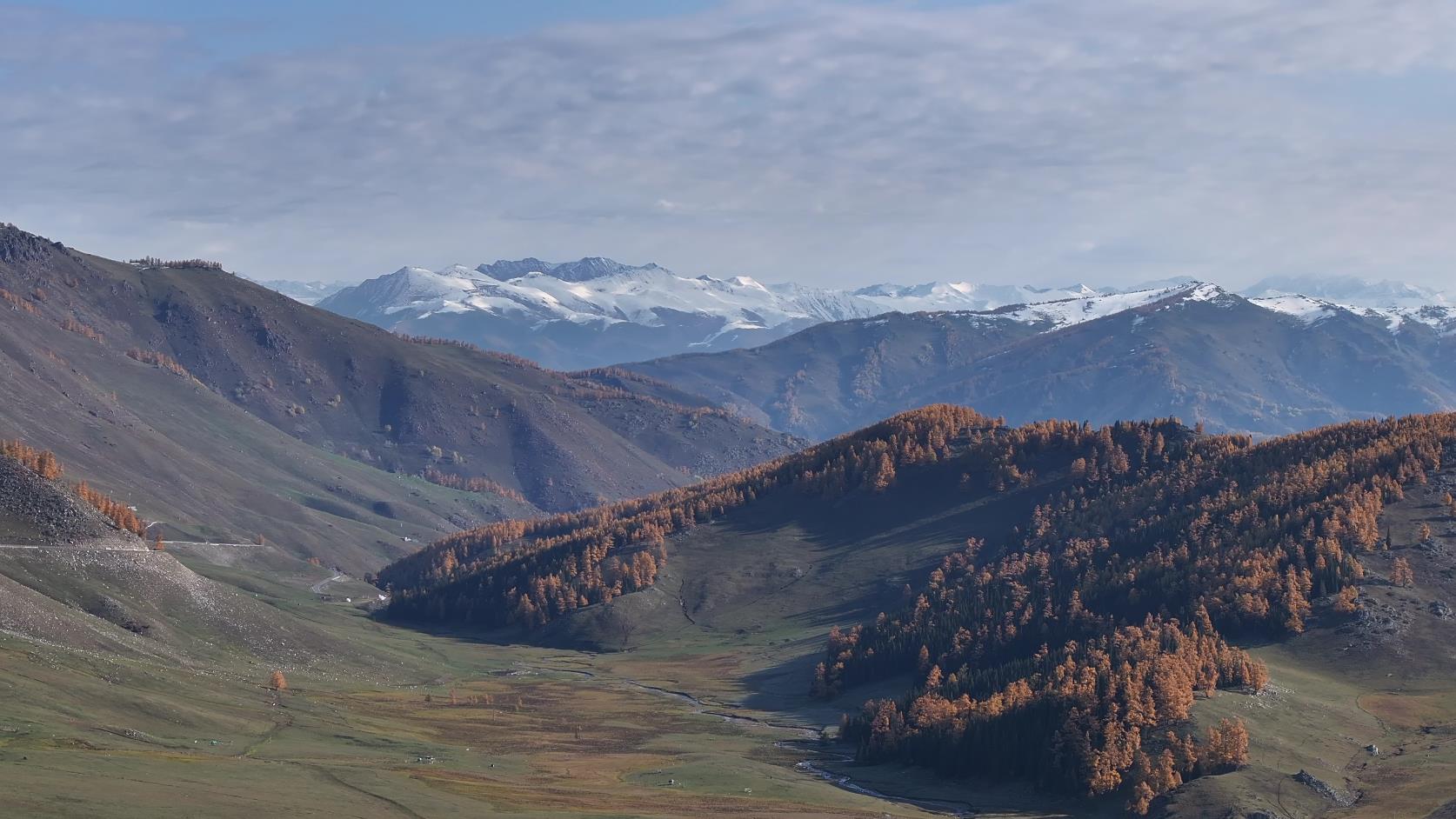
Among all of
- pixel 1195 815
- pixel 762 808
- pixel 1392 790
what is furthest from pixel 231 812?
pixel 1392 790

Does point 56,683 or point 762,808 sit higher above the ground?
point 56,683

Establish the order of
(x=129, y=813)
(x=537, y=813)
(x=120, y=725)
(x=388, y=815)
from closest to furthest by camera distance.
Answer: (x=129, y=813)
(x=388, y=815)
(x=537, y=813)
(x=120, y=725)

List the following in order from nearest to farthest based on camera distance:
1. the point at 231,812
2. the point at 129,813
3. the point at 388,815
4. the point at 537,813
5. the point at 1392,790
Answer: the point at 129,813 → the point at 231,812 → the point at 388,815 → the point at 537,813 → the point at 1392,790

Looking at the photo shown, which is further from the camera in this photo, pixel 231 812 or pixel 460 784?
pixel 460 784

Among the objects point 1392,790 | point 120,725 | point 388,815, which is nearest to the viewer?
point 388,815

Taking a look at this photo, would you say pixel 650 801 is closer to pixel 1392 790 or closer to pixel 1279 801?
pixel 1279 801

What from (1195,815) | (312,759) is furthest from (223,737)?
(1195,815)

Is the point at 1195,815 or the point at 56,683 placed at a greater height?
the point at 56,683

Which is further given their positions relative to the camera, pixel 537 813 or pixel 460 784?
pixel 460 784

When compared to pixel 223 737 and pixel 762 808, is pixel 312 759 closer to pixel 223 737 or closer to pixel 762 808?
pixel 223 737
